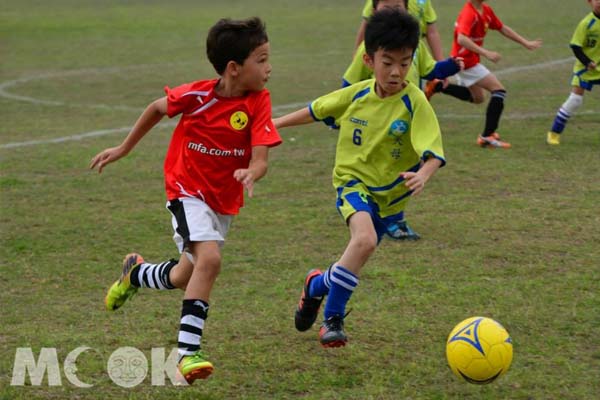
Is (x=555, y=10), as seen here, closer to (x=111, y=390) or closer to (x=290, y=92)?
(x=290, y=92)

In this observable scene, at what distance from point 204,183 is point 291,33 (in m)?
15.7

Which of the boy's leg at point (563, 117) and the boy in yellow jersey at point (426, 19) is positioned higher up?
the boy in yellow jersey at point (426, 19)

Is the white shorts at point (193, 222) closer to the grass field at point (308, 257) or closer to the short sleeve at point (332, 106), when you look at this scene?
the grass field at point (308, 257)

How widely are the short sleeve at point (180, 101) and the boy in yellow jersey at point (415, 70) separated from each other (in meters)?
2.02

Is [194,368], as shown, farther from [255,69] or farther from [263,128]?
[255,69]

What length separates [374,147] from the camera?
5.16m

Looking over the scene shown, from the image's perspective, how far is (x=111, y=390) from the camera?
4.43m

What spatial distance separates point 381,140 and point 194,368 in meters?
1.58

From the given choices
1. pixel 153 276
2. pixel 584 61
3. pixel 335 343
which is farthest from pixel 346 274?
pixel 584 61

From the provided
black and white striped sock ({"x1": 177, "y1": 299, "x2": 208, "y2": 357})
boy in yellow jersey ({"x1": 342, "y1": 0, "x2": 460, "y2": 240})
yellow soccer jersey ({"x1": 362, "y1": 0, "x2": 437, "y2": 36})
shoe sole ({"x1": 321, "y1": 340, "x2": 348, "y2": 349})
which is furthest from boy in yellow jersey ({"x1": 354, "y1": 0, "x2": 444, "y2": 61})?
black and white striped sock ({"x1": 177, "y1": 299, "x2": 208, "y2": 357})

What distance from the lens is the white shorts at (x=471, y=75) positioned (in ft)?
32.7

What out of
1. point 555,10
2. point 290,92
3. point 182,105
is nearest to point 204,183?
point 182,105

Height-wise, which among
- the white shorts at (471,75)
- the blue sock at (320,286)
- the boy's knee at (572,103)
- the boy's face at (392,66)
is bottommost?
the boy's knee at (572,103)

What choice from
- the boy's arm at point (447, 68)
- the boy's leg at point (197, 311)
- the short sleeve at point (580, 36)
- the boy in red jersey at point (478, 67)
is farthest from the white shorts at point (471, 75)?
the boy's leg at point (197, 311)
